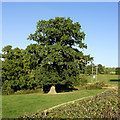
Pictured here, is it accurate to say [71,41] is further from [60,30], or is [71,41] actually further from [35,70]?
[35,70]

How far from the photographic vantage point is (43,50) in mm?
16297

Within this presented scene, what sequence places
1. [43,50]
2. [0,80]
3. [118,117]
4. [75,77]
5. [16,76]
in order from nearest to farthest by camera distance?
1. [118,117]
2. [43,50]
3. [75,77]
4. [0,80]
5. [16,76]

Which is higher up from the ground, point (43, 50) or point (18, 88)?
point (43, 50)

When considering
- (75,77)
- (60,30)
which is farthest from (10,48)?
(75,77)

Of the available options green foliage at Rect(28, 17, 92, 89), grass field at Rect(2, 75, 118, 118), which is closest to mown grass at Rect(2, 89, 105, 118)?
grass field at Rect(2, 75, 118, 118)

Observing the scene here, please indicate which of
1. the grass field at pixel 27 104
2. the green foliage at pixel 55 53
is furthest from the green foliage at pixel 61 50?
the grass field at pixel 27 104

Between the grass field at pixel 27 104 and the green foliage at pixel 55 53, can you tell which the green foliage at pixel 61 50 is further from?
the grass field at pixel 27 104

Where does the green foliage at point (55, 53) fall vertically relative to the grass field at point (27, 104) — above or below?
above

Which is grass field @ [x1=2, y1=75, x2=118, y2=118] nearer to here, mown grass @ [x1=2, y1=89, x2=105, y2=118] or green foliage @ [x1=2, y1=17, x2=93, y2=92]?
mown grass @ [x1=2, y1=89, x2=105, y2=118]

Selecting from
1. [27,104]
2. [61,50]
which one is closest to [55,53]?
[61,50]

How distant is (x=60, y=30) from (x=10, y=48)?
28.8 feet

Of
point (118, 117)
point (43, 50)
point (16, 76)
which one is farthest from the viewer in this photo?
point (16, 76)

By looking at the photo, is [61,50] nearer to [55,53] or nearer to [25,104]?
[55,53]

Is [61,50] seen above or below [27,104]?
above
